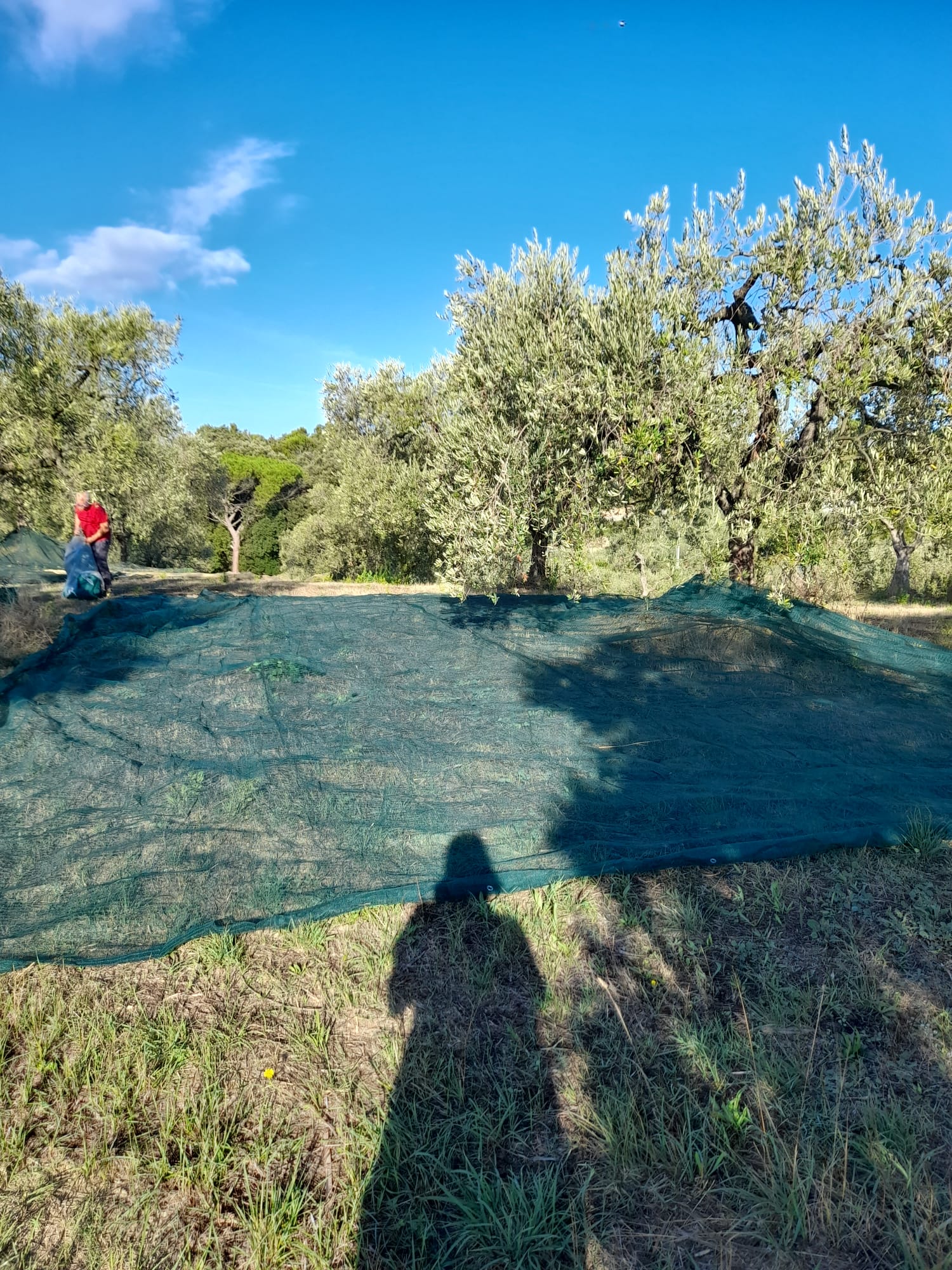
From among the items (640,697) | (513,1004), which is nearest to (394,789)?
(513,1004)

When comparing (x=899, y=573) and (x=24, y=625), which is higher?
(x=899, y=573)

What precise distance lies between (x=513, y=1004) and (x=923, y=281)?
7.54 m

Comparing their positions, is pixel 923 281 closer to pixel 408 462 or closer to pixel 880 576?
pixel 408 462

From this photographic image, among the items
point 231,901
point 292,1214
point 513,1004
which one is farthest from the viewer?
point 231,901

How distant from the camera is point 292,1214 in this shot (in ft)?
7.09

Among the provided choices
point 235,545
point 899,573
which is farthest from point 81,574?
point 235,545

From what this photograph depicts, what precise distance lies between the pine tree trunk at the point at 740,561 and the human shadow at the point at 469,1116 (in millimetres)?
6444

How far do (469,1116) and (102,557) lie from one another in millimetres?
10745

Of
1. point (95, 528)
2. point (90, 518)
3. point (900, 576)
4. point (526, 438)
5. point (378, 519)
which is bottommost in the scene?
point (900, 576)

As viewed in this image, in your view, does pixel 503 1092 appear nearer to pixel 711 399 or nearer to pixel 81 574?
pixel 711 399

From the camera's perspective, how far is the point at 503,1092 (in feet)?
8.41

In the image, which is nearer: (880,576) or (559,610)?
(559,610)

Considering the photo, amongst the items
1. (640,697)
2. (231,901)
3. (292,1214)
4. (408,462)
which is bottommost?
(292,1214)

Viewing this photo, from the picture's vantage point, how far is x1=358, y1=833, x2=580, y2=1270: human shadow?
2088mm
